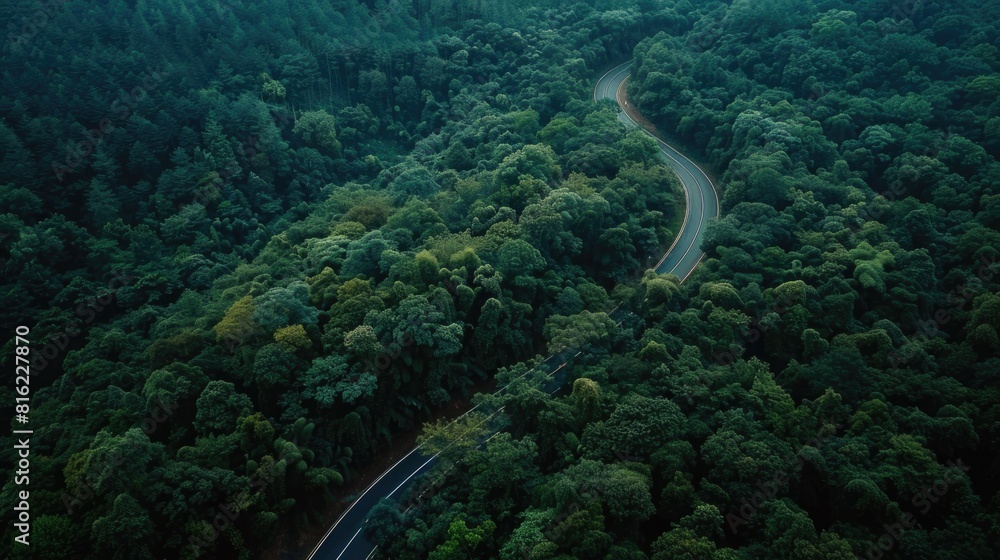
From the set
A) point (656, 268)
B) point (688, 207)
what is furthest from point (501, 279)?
point (688, 207)

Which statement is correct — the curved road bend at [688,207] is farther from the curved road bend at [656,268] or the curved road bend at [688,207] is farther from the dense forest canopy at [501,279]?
the dense forest canopy at [501,279]

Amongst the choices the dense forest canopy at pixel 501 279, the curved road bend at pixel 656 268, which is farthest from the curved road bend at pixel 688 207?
the dense forest canopy at pixel 501 279

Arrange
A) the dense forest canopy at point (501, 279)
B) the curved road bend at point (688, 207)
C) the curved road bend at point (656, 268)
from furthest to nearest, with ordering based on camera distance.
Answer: the curved road bend at point (688, 207)
the curved road bend at point (656, 268)
the dense forest canopy at point (501, 279)

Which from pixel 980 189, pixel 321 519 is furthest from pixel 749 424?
pixel 980 189

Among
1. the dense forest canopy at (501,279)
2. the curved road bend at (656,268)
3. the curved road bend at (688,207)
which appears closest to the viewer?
the dense forest canopy at (501,279)

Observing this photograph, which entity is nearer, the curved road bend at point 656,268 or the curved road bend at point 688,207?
the curved road bend at point 656,268

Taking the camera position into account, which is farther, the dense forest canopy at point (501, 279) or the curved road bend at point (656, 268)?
the curved road bend at point (656, 268)

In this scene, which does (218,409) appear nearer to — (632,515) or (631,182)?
(632,515)

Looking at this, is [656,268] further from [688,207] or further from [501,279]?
[501,279]
